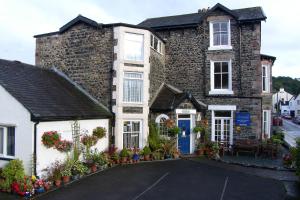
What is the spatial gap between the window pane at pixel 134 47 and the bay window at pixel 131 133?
368 cm

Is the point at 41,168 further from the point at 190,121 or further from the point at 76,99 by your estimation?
the point at 190,121

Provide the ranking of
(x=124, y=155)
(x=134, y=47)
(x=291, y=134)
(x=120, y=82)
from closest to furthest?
(x=124, y=155), (x=120, y=82), (x=134, y=47), (x=291, y=134)

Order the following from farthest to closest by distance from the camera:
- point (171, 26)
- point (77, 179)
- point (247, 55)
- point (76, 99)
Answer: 1. point (171, 26)
2. point (247, 55)
3. point (76, 99)
4. point (77, 179)

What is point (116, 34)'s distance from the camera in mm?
16109

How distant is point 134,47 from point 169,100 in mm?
3866

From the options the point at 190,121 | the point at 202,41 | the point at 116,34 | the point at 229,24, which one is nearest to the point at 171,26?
the point at 202,41

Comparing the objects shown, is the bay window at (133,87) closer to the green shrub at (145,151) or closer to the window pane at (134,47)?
the window pane at (134,47)

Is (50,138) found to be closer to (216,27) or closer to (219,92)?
(219,92)

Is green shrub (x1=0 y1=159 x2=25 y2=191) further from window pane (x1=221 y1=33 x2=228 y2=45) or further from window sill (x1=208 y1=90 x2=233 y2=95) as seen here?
window pane (x1=221 y1=33 x2=228 y2=45)

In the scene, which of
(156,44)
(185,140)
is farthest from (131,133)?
(156,44)

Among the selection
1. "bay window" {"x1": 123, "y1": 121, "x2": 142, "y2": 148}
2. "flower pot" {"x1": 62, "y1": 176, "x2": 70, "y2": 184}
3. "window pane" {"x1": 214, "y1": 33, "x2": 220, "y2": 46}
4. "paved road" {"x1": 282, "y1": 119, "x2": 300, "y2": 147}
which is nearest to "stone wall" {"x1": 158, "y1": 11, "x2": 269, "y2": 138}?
"window pane" {"x1": 214, "y1": 33, "x2": 220, "y2": 46}

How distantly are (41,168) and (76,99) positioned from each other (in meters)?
4.54

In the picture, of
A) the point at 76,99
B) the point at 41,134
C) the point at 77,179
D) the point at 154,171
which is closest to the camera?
the point at 41,134

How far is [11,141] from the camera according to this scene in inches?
456
